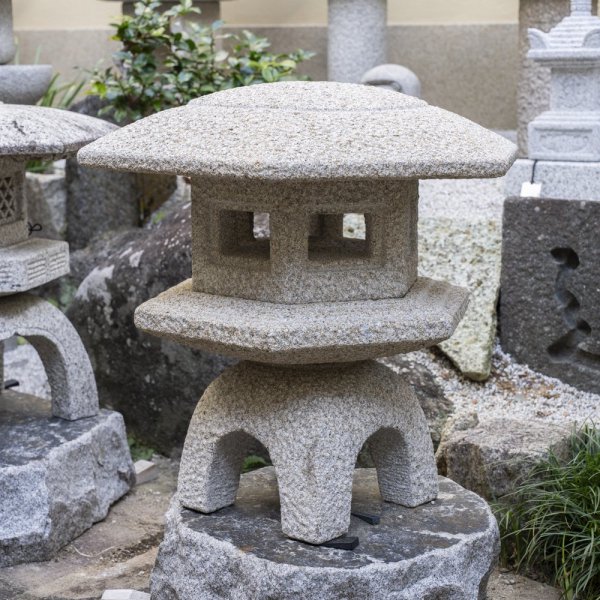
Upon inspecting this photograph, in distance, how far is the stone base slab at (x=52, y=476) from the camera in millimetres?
4719

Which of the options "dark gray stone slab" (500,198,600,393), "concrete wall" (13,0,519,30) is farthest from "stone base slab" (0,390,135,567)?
"concrete wall" (13,0,519,30)

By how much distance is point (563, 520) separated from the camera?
14.1ft

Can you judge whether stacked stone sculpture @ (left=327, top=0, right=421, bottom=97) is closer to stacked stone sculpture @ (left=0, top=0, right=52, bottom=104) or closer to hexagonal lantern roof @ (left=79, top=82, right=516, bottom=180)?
stacked stone sculpture @ (left=0, top=0, right=52, bottom=104)

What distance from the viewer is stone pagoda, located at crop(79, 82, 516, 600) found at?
3.42m

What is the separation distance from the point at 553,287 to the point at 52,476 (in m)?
2.66

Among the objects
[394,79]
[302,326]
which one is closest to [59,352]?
[302,326]

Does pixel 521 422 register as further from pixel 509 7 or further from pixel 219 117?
pixel 509 7

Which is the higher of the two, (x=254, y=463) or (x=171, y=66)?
(x=171, y=66)

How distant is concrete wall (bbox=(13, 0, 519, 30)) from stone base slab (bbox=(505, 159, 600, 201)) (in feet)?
11.7

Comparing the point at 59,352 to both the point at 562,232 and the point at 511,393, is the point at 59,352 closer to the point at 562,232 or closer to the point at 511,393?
the point at 511,393

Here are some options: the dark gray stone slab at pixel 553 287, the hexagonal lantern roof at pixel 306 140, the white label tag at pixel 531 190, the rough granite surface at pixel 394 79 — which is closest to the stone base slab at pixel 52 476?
the hexagonal lantern roof at pixel 306 140

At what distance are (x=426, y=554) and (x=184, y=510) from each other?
0.88 meters

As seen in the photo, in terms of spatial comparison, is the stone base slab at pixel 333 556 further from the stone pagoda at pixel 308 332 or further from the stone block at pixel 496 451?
the stone block at pixel 496 451

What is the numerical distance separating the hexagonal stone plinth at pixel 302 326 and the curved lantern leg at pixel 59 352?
1338mm
